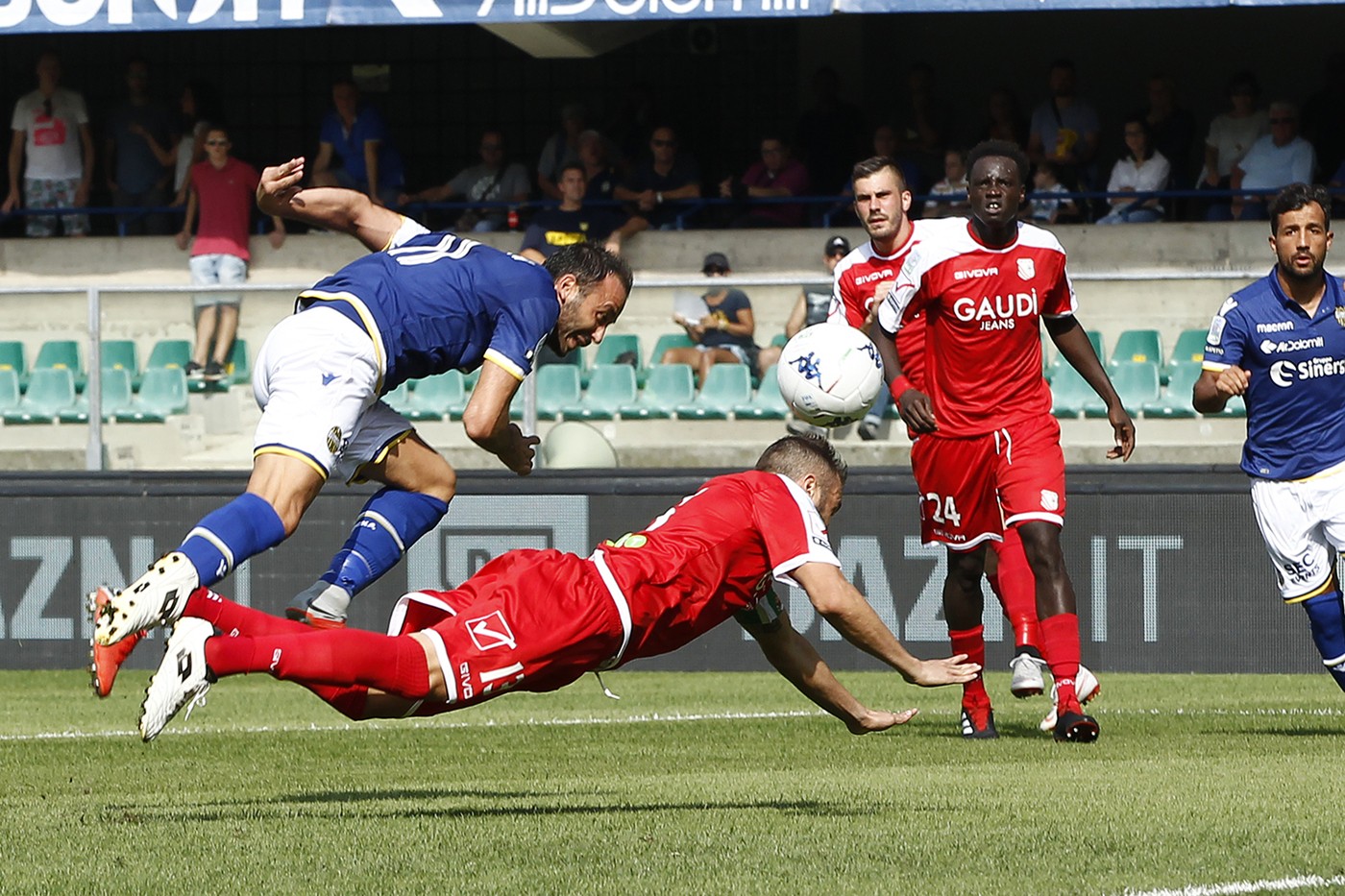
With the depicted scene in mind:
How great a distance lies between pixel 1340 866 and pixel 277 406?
3596 millimetres

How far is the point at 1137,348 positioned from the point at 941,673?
288 inches

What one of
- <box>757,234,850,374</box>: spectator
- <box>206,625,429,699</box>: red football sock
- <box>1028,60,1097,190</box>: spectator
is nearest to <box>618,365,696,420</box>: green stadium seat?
<box>757,234,850,374</box>: spectator

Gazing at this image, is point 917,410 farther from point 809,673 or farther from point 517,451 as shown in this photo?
point 809,673

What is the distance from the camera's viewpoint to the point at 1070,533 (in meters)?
12.7

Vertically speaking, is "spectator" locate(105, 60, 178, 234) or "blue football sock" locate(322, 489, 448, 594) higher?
"spectator" locate(105, 60, 178, 234)

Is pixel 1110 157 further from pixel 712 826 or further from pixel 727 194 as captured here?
pixel 712 826

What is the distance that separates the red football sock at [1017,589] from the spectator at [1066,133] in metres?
8.58

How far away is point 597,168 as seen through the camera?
17547 mm

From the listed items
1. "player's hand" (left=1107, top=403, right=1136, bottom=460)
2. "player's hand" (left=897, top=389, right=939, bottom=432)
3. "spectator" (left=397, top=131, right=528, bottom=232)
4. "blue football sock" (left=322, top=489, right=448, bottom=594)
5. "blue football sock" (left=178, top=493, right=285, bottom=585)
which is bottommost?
"blue football sock" (left=322, top=489, right=448, bottom=594)

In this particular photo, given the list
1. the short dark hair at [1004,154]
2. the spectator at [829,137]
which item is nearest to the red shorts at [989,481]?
the short dark hair at [1004,154]

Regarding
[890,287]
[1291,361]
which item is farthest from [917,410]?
[1291,361]

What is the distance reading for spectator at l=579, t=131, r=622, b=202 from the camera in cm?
1736

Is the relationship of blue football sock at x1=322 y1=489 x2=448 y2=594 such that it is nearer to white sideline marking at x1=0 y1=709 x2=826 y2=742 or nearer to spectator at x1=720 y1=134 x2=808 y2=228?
white sideline marking at x1=0 y1=709 x2=826 y2=742

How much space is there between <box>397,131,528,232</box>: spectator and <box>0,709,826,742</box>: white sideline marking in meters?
8.46
